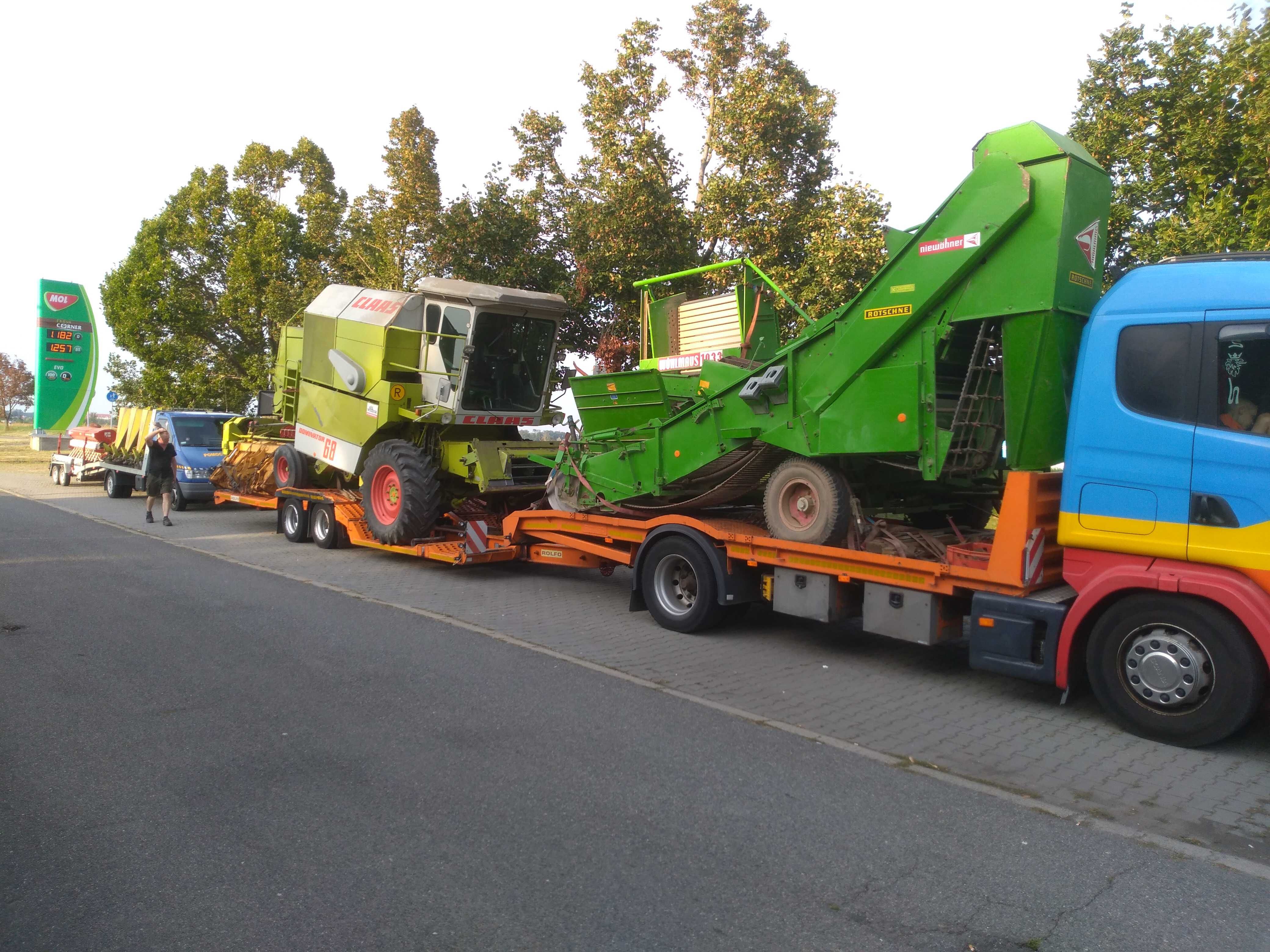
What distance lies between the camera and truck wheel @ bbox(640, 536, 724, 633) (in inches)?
301

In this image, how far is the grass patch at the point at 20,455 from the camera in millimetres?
32281

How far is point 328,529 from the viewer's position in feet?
41.1

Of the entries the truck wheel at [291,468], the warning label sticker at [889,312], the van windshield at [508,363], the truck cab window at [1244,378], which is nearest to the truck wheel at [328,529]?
the truck wheel at [291,468]

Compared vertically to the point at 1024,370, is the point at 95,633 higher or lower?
lower

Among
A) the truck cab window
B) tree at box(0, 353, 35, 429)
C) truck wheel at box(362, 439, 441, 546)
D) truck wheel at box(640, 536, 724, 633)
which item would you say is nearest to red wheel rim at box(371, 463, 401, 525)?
truck wheel at box(362, 439, 441, 546)

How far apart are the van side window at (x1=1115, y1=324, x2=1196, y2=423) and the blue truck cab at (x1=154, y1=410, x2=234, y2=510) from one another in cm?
1631

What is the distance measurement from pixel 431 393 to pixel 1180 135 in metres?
10.4

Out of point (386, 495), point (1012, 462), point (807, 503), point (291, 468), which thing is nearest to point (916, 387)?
point (1012, 462)

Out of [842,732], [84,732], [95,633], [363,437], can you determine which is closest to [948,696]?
[842,732]

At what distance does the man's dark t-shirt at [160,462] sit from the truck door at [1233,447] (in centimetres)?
1499

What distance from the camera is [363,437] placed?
11586mm

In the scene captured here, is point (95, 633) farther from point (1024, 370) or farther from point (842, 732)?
point (1024, 370)

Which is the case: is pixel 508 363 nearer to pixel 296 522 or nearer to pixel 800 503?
pixel 296 522

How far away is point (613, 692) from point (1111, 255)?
1018cm
